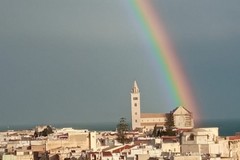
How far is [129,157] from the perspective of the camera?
43.8 meters

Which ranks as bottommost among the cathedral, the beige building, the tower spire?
the beige building

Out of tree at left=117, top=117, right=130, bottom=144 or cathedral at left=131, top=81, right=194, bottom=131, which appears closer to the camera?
tree at left=117, top=117, right=130, bottom=144

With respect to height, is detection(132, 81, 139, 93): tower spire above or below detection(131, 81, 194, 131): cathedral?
above

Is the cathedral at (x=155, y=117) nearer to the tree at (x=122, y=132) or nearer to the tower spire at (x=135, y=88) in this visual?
the tower spire at (x=135, y=88)

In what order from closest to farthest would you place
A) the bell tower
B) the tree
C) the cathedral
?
1. the tree
2. the cathedral
3. the bell tower

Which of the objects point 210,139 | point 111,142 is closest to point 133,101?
point 111,142

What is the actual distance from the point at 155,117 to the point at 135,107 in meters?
4.61

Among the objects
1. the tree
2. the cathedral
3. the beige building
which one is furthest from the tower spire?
the beige building

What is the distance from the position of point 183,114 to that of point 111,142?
24.0 m

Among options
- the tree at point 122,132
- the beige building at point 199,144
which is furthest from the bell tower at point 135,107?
the beige building at point 199,144

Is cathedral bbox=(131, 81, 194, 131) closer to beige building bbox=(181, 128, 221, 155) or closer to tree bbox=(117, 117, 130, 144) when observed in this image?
tree bbox=(117, 117, 130, 144)

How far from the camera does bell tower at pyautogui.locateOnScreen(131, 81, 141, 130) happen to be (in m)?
86.9

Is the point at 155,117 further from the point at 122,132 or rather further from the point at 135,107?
the point at 122,132

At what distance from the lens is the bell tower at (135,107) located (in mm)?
86875
